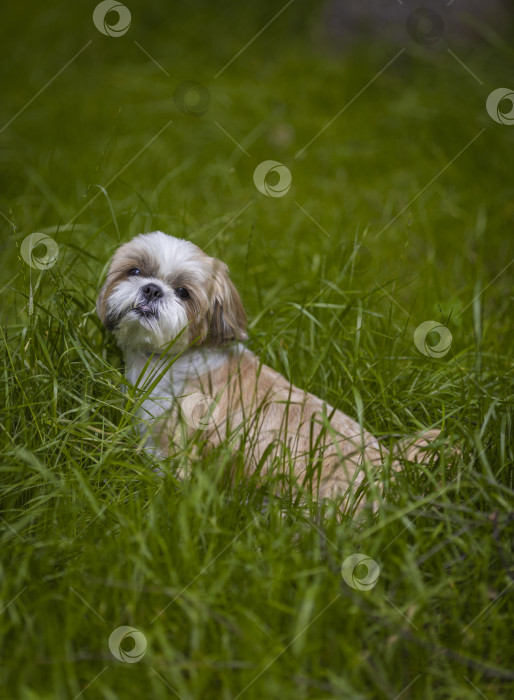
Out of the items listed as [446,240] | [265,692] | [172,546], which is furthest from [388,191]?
Result: [265,692]

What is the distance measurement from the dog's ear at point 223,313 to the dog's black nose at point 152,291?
0.26m

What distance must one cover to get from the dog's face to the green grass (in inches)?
8.6

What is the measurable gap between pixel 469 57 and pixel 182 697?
24.6ft

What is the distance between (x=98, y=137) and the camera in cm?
677

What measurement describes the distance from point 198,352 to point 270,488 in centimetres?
89

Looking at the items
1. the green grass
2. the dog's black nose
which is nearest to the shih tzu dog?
the dog's black nose

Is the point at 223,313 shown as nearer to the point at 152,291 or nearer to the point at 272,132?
the point at 152,291

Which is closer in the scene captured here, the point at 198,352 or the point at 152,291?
the point at 152,291

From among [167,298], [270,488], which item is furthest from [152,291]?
[270,488]

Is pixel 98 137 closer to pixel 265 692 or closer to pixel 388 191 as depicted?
pixel 388 191

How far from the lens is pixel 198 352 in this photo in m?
3.37

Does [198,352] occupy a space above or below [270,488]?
above

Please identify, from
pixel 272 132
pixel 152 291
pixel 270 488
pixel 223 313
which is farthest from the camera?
pixel 272 132

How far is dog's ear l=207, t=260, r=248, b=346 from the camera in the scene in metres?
3.30
